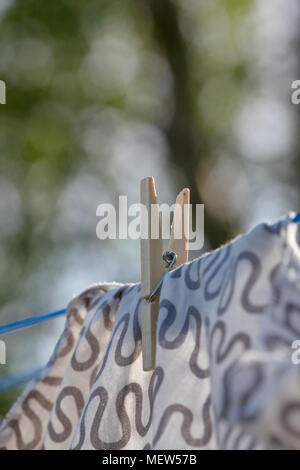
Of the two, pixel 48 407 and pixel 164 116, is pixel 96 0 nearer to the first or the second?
pixel 164 116

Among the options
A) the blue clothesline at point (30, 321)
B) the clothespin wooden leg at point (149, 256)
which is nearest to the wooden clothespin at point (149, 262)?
the clothespin wooden leg at point (149, 256)

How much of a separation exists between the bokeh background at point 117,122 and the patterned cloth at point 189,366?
2.41 m

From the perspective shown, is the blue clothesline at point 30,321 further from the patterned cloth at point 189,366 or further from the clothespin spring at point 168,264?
the clothespin spring at point 168,264

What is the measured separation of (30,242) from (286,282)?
3253 millimetres

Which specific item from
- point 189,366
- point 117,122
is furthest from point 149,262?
point 117,122

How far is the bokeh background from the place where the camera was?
3.54m

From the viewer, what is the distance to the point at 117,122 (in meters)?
4.00

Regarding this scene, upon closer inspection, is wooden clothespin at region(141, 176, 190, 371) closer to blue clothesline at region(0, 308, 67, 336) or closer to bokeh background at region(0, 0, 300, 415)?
blue clothesline at region(0, 308, 67, 336)

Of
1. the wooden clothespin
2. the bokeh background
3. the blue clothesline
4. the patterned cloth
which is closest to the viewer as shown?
the patterned cloth

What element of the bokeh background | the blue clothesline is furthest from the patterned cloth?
the bokeh background

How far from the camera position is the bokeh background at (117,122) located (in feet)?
11.6

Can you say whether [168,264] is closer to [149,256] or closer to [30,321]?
[149,256]

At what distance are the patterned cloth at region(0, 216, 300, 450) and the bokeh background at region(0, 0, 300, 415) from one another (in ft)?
7.90

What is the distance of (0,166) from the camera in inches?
158
